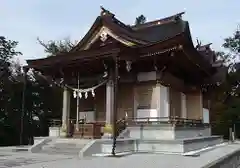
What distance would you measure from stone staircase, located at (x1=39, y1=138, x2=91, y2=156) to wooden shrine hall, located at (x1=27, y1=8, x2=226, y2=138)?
4.37 feet

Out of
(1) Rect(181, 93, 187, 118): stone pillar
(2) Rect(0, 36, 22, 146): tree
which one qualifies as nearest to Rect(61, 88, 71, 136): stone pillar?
(1) Rect(181, 93, 187, 118): stone pillar

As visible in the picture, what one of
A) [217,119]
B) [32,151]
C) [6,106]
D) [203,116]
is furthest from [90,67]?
[217,119]

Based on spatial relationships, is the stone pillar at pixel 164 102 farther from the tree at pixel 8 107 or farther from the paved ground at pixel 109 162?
the tree at pixel 8 107

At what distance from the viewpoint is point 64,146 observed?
15.4 meters

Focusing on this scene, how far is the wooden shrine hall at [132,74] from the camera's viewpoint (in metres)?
16.4

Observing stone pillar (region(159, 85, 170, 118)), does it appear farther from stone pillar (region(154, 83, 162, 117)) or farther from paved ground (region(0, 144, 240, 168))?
paved ground (region(0, 144, 240, 168))

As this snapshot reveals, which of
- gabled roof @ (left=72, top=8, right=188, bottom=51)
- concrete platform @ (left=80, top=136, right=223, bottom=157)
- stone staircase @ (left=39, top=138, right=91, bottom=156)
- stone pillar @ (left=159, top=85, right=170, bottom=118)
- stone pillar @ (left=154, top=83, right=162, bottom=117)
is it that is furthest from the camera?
gabled roof @ (left=72, top=8, right=188, bottom=51)

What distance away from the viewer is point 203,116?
22.7 meters

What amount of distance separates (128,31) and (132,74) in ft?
14.4

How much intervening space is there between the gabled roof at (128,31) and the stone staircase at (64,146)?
6.53 metres

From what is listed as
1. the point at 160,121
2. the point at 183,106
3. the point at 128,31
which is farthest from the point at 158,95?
the point at 128,31

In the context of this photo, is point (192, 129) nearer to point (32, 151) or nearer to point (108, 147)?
point (108, 147)

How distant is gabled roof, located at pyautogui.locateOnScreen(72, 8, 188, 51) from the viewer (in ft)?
63.2

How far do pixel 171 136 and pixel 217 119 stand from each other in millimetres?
23967
